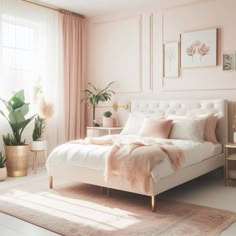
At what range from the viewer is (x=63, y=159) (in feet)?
13.0

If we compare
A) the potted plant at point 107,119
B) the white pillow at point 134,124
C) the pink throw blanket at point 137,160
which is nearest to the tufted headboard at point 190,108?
the white pillow at point 134,124

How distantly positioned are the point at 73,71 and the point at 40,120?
1.30 meters

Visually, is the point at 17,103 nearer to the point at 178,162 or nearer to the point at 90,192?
the point at 90,192

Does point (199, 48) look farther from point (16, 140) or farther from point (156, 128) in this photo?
point (16, 140)

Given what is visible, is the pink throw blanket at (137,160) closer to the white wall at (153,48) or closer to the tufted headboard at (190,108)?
the tufted headboard at (190,108)

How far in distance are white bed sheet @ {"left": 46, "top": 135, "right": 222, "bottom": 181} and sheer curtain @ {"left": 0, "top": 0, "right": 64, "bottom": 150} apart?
165 centimetres

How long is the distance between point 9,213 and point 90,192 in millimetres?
1082

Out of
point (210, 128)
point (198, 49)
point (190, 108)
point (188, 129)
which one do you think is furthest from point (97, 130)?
point (198, 49)

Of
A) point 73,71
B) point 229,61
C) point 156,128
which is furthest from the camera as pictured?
point 73,71

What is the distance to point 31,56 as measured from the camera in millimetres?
5520

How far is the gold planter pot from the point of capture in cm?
488

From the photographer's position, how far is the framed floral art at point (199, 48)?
489 cm

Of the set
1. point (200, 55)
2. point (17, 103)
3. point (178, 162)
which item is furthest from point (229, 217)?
point (17, 103)

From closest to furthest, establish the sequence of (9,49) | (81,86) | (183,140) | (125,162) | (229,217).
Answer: (229,217)
(125,162)
(183,140)
(9,49)
(81,86)
